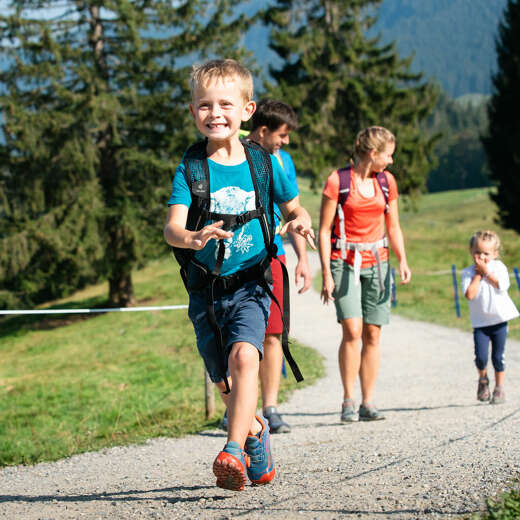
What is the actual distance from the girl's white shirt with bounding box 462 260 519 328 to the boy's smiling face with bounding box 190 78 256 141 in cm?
343

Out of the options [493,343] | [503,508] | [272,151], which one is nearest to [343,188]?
[272,151]

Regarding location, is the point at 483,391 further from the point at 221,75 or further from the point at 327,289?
the point at 221,75

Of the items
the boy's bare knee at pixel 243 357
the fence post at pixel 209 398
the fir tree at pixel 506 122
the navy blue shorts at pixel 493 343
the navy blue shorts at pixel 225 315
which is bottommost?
the fence post at pixel 209 398

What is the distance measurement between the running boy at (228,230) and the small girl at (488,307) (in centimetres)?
315

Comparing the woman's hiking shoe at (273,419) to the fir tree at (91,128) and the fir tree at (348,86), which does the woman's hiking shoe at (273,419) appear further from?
the fir tree at (348,86)

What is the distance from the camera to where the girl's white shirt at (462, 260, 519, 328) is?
19.6ft

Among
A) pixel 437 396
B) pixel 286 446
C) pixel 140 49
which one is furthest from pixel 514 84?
pixel 286 446

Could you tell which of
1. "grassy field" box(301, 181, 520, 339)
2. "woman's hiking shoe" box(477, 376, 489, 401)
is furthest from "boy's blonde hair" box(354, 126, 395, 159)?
"grassy field" box(301, 181, 520, 339)

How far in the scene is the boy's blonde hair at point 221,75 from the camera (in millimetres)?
3250

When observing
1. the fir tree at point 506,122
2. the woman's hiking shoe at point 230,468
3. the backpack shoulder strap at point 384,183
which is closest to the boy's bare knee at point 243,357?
the woman's hiking shoe at point 230,468

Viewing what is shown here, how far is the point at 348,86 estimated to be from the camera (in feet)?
120

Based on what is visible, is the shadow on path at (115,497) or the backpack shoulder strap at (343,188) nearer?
the shadow on path at (115,497)

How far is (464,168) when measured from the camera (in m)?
111

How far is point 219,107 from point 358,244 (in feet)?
7.68
